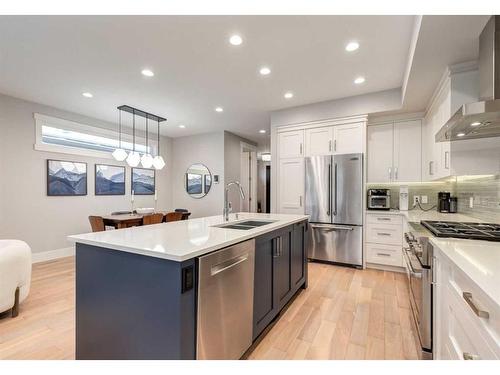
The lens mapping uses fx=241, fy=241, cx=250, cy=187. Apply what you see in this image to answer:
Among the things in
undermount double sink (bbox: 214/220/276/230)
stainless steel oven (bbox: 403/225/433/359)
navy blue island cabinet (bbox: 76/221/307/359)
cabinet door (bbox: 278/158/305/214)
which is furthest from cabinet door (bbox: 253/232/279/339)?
cabinet door (bbox: 278/158/305/214)

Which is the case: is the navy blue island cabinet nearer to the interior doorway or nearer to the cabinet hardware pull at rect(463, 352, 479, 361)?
the cabinet hardware pull at rect(463, 352, 479, 361)

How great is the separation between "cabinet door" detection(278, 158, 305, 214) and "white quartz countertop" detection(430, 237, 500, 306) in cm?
257

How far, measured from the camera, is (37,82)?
3240 mm

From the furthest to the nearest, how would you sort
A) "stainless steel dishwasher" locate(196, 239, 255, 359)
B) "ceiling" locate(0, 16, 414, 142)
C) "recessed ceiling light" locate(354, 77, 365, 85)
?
"recessed ceiling light" locate(354, 77, 365, 85), "ceiling" locate(0, 16, 414, 142), "stainless steel dishwasher" locate(196, 239, 255, 359)

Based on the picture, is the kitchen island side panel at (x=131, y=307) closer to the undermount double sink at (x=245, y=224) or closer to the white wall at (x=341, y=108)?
the undermount double sink at (x=245, y=224)

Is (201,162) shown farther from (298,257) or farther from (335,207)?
(298,257)

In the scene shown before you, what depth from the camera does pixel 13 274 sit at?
2.20 metres

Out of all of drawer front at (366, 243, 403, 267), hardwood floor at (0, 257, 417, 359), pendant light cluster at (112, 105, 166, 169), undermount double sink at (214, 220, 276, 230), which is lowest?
hardwood floor at (0, 257, 417, 359)

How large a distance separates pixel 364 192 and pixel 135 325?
340 cm

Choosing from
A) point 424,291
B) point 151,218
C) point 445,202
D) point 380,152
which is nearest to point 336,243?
point 445,202

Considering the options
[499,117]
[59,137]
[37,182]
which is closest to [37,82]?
[59,137]

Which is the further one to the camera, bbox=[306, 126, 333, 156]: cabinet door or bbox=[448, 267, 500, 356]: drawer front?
bbox=[306, 126, 333, 156]: cabinet door

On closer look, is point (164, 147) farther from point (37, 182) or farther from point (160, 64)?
point (160, 64)

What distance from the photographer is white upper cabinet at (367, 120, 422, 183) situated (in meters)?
3.69
